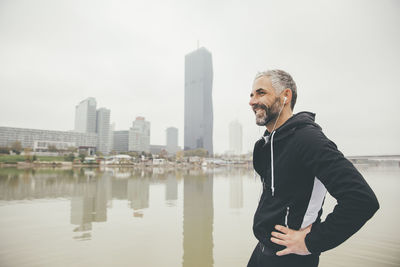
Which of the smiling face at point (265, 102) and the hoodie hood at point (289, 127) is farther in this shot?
the smiling face at point (265, 102)

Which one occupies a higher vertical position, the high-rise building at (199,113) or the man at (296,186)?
the high-rise building at (199,113)

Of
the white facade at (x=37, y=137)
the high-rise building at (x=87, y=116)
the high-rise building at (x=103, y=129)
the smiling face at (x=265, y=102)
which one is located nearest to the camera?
the smiling face at (x=265, y=102)

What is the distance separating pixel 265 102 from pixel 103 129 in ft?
625

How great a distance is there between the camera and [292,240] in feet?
4.66

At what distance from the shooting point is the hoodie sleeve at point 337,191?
3.91ft

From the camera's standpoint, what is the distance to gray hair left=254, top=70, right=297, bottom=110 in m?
1.71

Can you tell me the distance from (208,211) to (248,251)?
4812 millimetres

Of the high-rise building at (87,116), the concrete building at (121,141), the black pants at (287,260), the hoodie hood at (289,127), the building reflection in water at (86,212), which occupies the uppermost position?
the high-rise building at (87,116)

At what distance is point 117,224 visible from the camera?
8094mm

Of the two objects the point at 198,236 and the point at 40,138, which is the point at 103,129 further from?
the point at 198,236

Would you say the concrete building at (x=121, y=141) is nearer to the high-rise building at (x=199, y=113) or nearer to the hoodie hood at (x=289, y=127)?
the high-rise building at (x=199, y=113)

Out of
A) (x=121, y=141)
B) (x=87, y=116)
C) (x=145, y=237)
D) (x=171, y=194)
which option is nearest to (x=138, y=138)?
(x=121, y=141)

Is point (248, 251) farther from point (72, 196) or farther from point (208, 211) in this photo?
point (72, 196)

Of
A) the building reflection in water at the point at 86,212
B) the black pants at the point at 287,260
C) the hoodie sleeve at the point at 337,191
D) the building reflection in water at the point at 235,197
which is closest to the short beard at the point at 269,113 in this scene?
the hoodie sleeve at the point at 337,191
